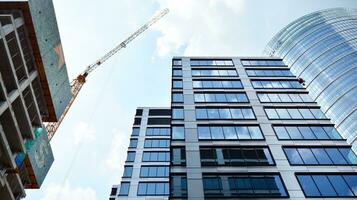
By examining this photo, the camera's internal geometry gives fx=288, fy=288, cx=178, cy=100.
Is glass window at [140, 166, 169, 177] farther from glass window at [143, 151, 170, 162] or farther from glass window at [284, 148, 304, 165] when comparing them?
glass window at [284, 148, 304, 165]

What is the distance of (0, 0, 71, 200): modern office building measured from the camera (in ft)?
96.6

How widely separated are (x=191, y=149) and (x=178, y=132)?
330 cm

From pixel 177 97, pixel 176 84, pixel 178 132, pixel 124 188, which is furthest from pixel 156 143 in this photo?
pixel 178 132

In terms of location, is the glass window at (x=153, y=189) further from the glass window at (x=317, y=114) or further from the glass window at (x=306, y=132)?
the glass window at (x=317, y=114)

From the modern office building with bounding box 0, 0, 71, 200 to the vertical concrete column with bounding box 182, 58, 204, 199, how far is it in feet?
60.3

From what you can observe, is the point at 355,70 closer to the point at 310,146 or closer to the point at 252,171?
the point at 310,146

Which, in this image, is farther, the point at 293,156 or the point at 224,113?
the point at 224,113

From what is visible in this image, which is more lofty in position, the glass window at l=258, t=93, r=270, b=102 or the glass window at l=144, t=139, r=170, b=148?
the glass window at l=144, t=139, r=170, b=148

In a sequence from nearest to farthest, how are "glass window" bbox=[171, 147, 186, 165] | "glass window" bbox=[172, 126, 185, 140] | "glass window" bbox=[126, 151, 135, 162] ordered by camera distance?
"glass window" bbox=[171, 147, 186, 165], "glass window" bbox=[172, 126, 185, 140], "glass window" bbox=[126, 151, 135, 162]

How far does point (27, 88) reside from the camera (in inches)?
1374

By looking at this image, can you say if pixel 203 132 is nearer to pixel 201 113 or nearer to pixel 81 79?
pixel 201 113

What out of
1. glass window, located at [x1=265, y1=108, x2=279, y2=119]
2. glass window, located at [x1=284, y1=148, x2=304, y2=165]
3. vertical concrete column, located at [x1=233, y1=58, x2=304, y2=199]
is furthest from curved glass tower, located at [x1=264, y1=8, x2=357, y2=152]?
glass window, located at [x1=284, y1=148, x2=304, y2=165]

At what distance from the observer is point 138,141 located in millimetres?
57406

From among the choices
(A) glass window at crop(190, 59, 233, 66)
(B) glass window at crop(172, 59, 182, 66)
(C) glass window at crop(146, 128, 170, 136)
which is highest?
(B) glass window at crop(172, 59, 182, 66)
